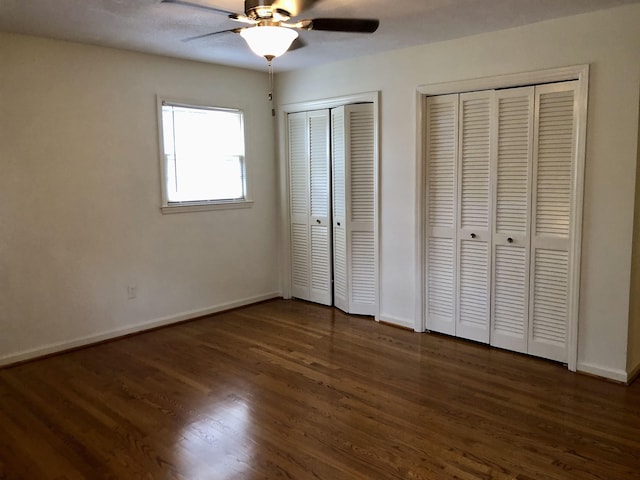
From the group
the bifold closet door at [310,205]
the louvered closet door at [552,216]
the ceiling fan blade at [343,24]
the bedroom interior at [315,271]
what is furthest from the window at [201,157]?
the louvered closet door at [552,216]

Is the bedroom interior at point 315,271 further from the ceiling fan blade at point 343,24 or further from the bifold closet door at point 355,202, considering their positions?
the ceiling fan blade at point 343,24

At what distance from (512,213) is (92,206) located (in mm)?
3333

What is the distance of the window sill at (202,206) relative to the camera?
458 centimetres

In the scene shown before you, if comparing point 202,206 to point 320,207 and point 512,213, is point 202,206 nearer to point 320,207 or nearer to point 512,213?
point 320,207

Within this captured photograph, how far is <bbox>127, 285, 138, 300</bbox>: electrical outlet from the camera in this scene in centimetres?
437

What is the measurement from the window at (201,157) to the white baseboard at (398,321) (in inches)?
72.9

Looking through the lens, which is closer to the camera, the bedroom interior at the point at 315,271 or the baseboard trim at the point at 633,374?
the bedroom interior at the point at 315,271

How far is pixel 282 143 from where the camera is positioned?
540cm

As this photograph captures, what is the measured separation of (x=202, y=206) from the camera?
4820 millimetres

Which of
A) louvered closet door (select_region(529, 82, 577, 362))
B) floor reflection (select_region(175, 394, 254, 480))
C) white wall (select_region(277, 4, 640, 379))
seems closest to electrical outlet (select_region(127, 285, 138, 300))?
floor reflection (select_region(175, 394, 254, 480))

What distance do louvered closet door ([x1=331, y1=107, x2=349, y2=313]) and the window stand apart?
97 centimetres

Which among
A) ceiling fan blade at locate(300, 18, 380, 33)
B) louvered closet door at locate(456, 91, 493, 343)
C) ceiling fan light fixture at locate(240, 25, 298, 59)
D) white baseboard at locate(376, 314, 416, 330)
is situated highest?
ceiling fan blade at locate(300, 18, 380, 33)

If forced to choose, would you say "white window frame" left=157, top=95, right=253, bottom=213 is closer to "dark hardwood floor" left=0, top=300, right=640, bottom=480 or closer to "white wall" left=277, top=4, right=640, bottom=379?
"dark hardwood floor" left=0, top=300, right=640, bottom=480

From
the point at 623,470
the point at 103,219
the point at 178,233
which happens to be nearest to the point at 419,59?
the point at 178,233
